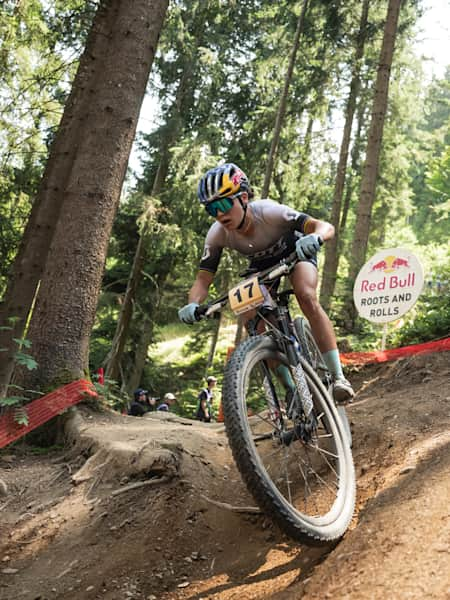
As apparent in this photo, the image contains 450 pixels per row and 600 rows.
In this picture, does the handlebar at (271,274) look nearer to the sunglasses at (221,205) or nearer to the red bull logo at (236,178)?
the sunglasses at (221,205)

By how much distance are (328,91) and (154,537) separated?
17033 millimetres

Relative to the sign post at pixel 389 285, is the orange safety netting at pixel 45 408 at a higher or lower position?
lower

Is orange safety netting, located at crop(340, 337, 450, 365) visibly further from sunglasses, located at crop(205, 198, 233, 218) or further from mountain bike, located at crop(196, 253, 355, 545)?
sunglasses, located at crop(205, 198, 233, 218)

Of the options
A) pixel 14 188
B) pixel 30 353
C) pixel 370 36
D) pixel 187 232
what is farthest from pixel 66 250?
pixel 370 36

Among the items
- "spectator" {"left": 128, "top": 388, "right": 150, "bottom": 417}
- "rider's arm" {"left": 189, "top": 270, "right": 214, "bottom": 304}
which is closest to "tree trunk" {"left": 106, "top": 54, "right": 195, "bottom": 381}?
"spectator" {"left": 128, "top": 388, "right": 150, "bottom": 417}

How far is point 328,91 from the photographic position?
17.5 metres

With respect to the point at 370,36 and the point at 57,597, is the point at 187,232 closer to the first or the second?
the point at 370,36

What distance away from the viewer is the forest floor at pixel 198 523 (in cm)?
239

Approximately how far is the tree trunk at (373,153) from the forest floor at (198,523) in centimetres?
748

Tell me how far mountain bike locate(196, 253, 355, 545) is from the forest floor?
0.68ft

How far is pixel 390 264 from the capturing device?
7.95 meters

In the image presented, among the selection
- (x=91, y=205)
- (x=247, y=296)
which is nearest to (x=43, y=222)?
(x=91, y=205)

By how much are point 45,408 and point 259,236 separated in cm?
271

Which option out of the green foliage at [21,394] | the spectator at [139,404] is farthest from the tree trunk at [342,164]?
the green foliage at [21,394]
